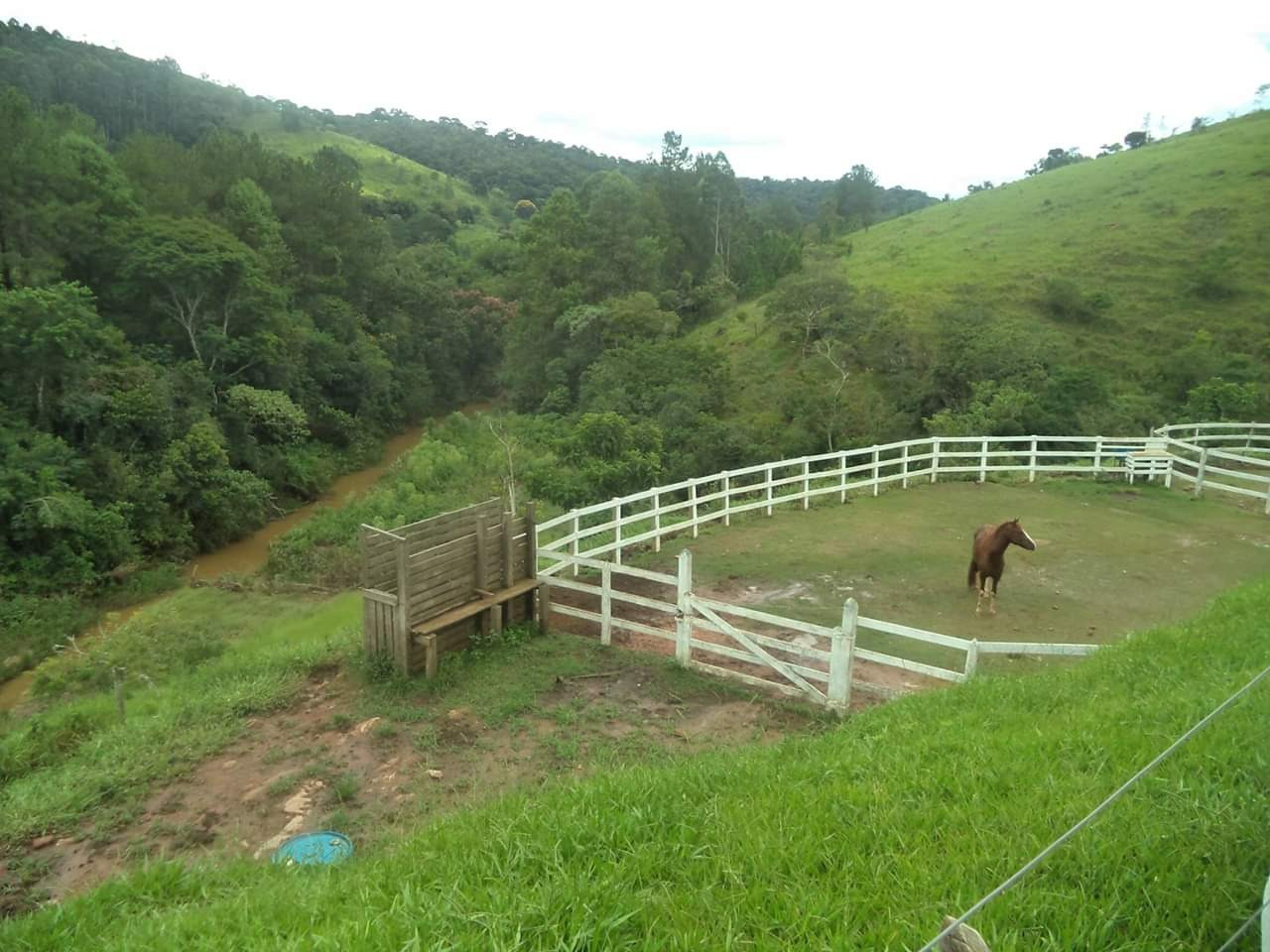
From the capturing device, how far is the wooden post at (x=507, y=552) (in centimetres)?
918

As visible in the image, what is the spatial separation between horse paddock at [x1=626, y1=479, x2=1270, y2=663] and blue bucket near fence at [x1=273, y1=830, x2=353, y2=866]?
5.89 m

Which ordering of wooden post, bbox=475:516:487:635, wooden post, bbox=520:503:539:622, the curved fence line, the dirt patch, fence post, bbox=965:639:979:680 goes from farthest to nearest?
the curved fence line < wooden post, bbox=520:503:539:622 < wooden post, bbox=475:516:487:635 < fence post, bbox=965:639:979:680 < the dirt patch

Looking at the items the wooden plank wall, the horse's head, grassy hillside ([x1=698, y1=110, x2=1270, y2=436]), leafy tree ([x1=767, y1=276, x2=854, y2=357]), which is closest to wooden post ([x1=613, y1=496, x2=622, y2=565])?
the wooden plank wall

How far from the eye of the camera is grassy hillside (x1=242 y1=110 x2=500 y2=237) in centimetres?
8138

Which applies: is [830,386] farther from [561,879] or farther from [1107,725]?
[561,879]

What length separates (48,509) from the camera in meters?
20.7

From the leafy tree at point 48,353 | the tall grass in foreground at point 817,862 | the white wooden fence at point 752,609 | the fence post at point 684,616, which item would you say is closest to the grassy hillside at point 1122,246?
the white wooden fence at point 752,609

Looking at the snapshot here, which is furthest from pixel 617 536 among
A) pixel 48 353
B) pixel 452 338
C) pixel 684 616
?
pixel 452 338

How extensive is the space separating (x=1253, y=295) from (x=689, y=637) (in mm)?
40181

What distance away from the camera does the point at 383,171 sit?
87.6 metres

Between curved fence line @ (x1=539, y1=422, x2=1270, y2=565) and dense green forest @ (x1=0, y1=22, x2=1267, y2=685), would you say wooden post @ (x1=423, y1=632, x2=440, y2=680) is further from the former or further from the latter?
dense green forest @ (x1=0, y1=22, x2=1267, y2=685)

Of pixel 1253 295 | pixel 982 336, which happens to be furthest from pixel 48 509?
pixel 1253 295

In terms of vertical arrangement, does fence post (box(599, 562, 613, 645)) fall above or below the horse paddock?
above

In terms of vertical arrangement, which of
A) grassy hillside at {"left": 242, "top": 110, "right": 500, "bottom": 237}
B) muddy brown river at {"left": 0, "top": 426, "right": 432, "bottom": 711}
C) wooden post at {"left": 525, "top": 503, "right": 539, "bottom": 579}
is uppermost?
grassy hillside at {"left": 242, "top": 110, "right": 500, "bottom": 237}
